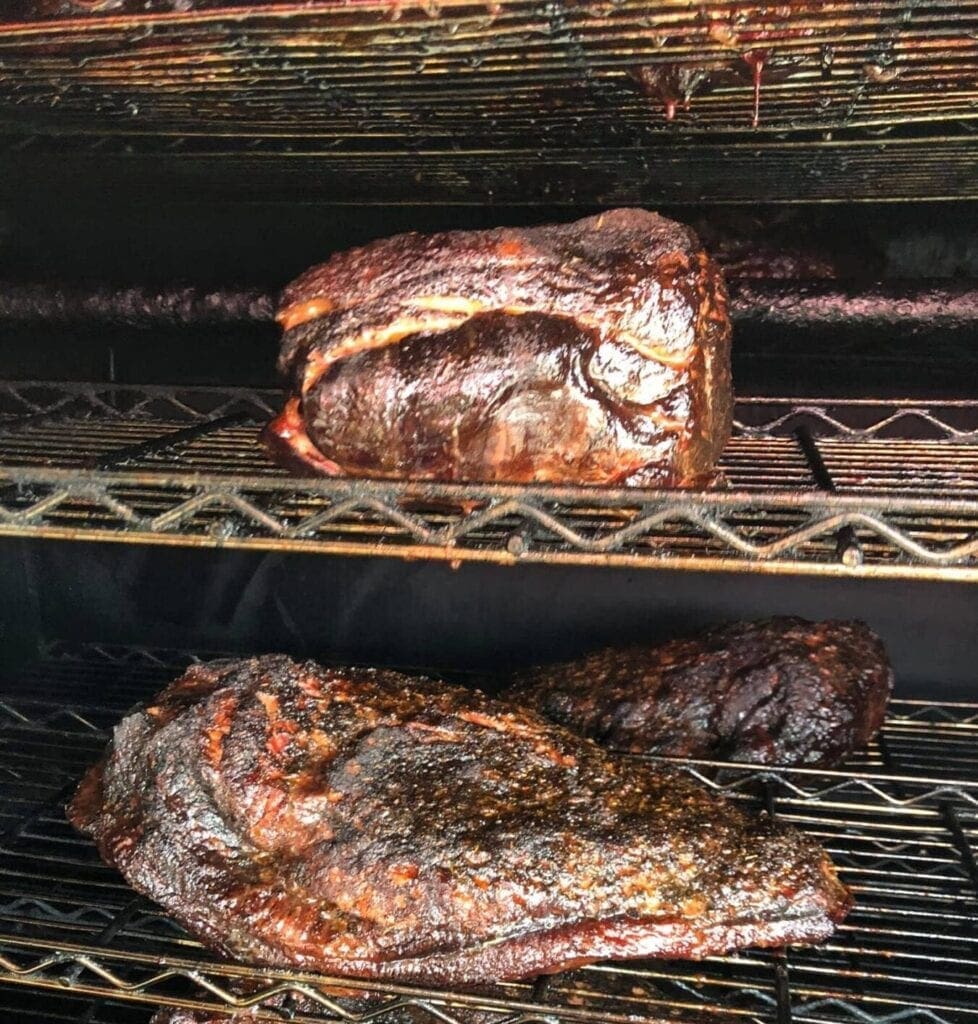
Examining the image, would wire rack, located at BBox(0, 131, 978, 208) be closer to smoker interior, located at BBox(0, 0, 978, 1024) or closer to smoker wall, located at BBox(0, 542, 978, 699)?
smoker interior, located at BBox(0, 0, 978, 1024)

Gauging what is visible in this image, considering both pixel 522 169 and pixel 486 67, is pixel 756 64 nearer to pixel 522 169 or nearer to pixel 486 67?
pixel 486 67

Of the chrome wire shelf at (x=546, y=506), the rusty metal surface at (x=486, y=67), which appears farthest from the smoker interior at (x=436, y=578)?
the rusty metal surface at (x=486, y=67)

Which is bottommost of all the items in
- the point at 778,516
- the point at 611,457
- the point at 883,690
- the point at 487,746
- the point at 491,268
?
the point at 883,690

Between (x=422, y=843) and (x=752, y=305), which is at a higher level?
(x=752, y=305)

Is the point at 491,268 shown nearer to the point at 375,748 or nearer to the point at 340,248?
the point at 375,748

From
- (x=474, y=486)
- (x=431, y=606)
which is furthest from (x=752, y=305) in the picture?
(x=431, y=606)

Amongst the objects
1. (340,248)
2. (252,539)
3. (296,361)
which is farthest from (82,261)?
(252,539)
